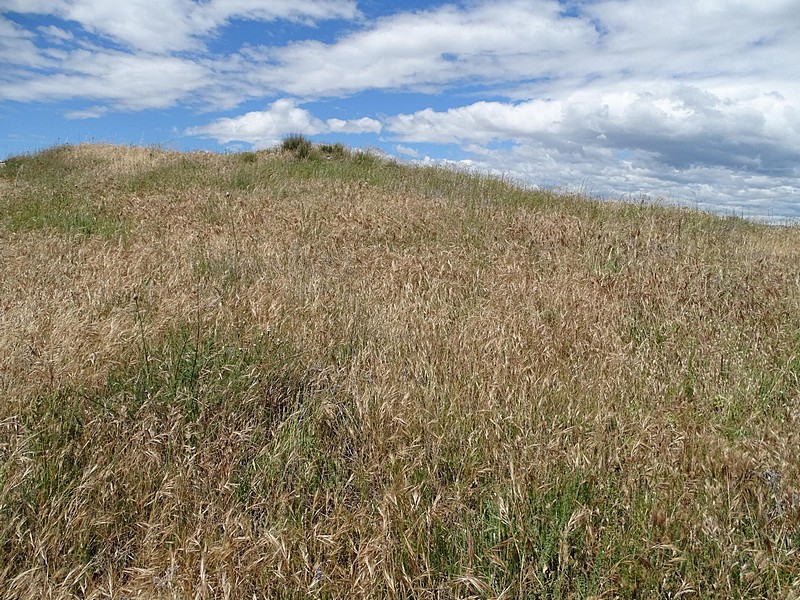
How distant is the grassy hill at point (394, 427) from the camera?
5.56ft

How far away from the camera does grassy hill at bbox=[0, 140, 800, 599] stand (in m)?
1.69

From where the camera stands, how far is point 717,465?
84.5 inches

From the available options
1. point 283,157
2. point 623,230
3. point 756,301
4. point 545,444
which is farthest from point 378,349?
point 283,157

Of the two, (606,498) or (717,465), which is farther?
(717,465)

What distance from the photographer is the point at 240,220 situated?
7246mm

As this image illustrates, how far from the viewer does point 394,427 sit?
2.46 m

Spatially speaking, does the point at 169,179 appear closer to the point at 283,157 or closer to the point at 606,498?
the point at 283,157

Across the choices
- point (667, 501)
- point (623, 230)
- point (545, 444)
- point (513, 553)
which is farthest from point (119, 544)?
point (623, 230)

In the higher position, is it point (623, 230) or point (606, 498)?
point (623, 230)

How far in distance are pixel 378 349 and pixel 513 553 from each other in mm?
1779

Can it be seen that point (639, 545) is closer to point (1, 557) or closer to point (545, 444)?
point (545, 444)

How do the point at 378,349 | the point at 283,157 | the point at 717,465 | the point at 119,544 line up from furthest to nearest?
1. the point at 283,157
2. the point at 378,349
3. the point at 717,465
4. the point at 119,544

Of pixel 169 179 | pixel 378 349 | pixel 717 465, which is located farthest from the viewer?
pixel 169 179

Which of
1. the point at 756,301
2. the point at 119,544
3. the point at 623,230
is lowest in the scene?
the point at 119,544
